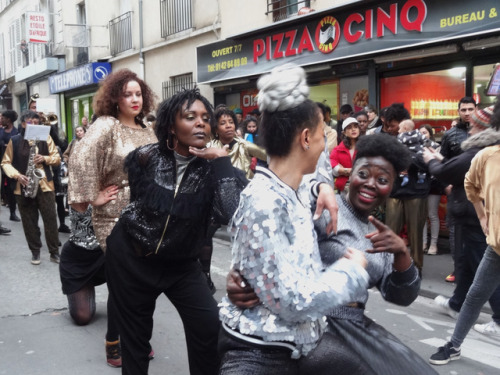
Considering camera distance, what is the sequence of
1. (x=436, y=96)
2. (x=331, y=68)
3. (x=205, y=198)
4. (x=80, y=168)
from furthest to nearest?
1. (x=331, y=68)
2. (x=436, y=96)
3. (x=80, y=168)
4. (x=205, y=198)

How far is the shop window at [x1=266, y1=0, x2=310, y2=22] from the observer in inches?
460

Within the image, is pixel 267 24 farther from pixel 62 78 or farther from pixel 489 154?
pixel 62 78

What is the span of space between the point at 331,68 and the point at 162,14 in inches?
283

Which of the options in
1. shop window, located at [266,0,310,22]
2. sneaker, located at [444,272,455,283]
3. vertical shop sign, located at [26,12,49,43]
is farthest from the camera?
vertical shop sign, located at [26,12,49,43]

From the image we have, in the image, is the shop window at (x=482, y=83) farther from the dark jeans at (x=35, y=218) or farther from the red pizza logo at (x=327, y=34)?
the dark jeans at (x=35, y=218)

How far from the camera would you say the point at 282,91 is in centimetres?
198

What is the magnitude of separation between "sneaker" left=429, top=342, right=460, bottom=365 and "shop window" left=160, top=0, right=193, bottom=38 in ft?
40.1

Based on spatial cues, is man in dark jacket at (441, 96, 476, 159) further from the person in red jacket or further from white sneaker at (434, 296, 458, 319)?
white sneaker at (434, 296, 458, 319)

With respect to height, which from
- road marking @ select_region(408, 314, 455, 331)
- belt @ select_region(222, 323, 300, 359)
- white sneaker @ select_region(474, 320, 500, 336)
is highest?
belt @ select_region(222, 323, 300, 359)

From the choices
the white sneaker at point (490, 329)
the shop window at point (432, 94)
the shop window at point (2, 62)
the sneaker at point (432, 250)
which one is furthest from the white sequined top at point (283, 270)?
the shop window at point (2, 62)

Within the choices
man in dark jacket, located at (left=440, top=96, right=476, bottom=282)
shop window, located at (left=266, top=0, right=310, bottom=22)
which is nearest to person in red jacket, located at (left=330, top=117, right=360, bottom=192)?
man in dark jacket, located at (left=440, top=96, right=476, bottom=282)

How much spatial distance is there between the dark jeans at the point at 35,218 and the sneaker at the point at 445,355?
5.08m

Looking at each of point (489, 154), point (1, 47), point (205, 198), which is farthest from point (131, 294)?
point (1, 47)

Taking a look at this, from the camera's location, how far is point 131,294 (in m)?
3.10
